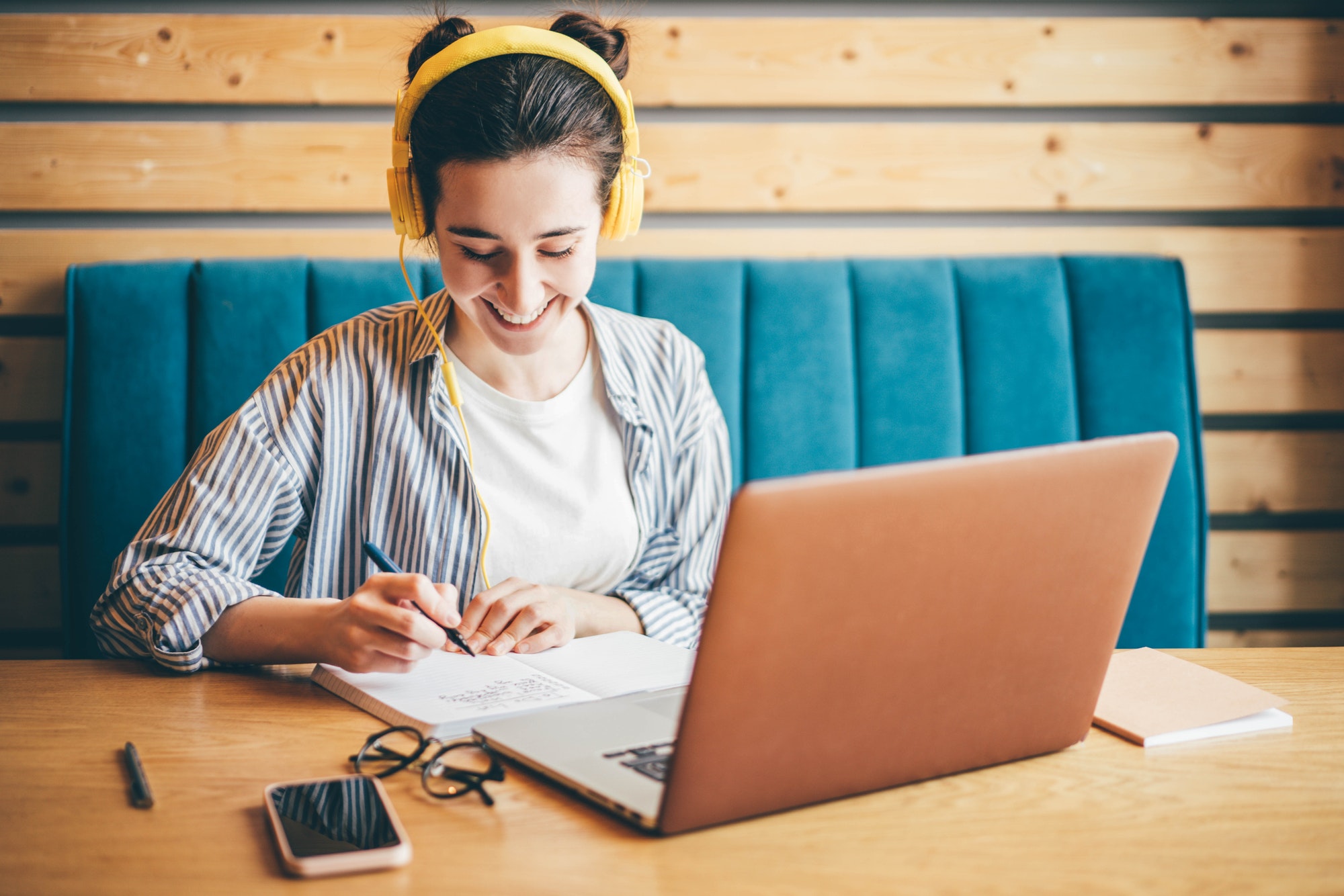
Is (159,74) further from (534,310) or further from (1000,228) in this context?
(1000,228)

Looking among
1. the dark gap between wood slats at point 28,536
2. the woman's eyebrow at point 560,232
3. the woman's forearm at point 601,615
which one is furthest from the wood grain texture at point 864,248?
the woman's forearm at point 601,615

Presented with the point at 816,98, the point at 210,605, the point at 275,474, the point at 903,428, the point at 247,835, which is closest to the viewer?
the point at 247,835

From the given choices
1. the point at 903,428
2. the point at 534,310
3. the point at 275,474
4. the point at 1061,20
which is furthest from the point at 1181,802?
the point at 1061,20

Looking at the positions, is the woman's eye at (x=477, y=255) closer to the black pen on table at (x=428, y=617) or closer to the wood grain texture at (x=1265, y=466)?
the black pen on table at (x=428, y=617)

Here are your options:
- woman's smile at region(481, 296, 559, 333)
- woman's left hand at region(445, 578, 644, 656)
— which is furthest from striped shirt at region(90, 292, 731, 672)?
woman's left hand at region(445, 578, 644, 656)

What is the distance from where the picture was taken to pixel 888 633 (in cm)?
59

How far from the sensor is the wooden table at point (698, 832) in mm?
558

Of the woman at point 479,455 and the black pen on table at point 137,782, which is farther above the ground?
the woman at point 479,455

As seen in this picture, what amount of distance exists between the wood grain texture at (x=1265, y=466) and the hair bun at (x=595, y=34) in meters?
1.42

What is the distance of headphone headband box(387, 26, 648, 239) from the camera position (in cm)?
108

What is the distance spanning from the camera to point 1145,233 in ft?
6.42

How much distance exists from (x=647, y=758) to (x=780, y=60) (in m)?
1.51

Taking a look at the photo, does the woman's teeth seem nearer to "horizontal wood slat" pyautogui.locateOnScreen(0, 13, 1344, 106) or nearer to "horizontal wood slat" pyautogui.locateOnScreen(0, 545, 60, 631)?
"horizontal wood slat" pyautogui.locateOnScreen(0, 13, 1344, 106)

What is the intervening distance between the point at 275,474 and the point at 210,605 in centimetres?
22
